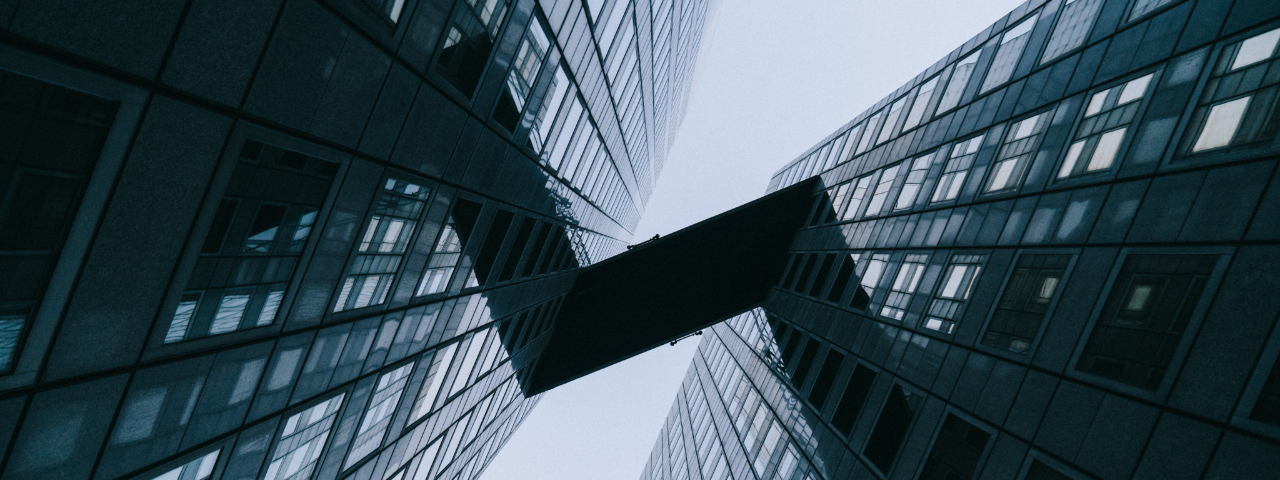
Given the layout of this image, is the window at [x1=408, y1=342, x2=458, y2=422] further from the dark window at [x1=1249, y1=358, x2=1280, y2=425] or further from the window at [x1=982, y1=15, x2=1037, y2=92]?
the window at [x1=982, y1=15, x2=1037, y2=92]

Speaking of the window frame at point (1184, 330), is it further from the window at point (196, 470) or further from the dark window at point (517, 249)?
the dark window at point (517, 249)

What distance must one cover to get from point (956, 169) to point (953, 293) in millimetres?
4716

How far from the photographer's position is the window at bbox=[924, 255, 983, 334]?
1545cm

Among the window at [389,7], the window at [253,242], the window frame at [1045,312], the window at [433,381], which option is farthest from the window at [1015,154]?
the window at [433,381]

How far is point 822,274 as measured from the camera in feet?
86.5

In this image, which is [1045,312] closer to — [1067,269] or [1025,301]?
[1025,301]

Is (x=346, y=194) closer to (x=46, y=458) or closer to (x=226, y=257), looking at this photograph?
(x=226, y=257)

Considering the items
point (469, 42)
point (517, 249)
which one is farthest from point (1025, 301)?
point (517, 249)

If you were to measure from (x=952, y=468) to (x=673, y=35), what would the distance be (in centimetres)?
2659

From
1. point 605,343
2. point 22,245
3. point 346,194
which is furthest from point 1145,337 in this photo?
point 605,343

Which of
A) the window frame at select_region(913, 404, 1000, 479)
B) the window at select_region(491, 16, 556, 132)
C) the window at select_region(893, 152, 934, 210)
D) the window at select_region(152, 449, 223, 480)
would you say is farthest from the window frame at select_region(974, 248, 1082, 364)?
the window at select_region(152, 449, 223, 480)

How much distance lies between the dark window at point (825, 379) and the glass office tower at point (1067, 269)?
132mm

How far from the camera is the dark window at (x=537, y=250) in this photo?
73.3 ft

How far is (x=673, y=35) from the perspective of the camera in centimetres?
3388
